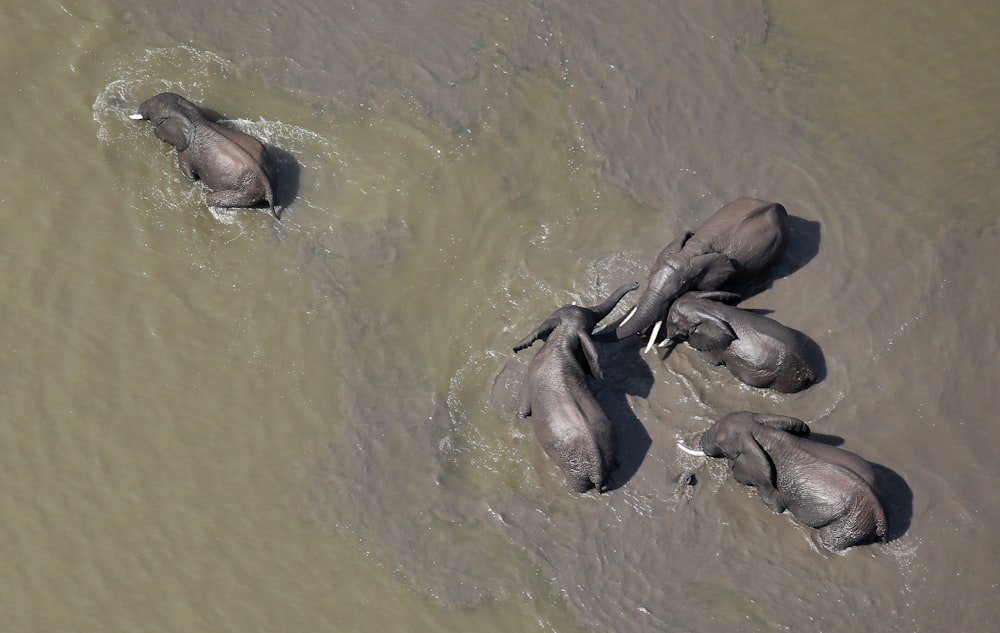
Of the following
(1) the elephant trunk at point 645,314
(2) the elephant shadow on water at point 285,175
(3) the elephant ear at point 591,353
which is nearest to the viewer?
(3) the elephant ear at point 591,353

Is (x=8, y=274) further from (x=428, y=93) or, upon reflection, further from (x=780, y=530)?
(x=780, y=530)

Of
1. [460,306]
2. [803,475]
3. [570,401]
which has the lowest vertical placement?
[460,306]

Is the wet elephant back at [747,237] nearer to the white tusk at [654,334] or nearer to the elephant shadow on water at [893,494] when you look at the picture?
the white tusk at [654,334]

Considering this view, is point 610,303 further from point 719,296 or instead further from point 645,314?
point 719,296

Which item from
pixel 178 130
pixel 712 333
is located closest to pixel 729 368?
pixel 712 333

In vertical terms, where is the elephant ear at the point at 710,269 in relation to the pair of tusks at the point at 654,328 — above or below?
above

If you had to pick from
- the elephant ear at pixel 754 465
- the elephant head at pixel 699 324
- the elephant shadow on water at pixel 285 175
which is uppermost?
the elephant head at pixel 699 324

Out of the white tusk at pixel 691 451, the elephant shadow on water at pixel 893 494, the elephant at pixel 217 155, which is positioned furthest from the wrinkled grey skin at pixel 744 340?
the elephant at pixel 217 155
